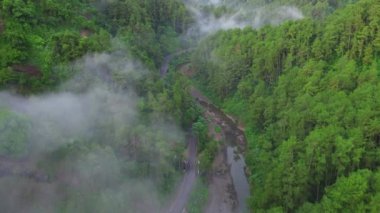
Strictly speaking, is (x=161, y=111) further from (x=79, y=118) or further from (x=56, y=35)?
(x=56, y=35)

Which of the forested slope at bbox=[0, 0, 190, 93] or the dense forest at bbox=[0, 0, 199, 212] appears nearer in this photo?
the dense forest at bbox=[0, 0, 199, 212]

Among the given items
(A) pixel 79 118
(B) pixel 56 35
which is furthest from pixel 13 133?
(B) pixel 56 35

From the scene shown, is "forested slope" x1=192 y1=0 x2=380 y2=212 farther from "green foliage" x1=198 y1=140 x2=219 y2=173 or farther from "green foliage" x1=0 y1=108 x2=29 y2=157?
"green foliage" x1=0 y1=108 x2=29 y2=157

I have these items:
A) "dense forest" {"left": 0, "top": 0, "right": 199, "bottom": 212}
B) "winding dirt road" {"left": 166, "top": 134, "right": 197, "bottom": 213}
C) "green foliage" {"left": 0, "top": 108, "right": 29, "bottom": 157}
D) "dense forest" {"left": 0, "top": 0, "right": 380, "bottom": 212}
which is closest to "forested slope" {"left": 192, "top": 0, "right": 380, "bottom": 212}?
"dense forest" {"left": 0, "top": 0, "right": 380, "bottom": 212}

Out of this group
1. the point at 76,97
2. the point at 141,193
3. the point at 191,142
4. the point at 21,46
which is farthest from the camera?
the point at 191,142

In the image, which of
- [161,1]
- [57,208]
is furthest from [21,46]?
[161,1]

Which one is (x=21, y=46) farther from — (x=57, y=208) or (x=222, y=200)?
(x=222, y=200)

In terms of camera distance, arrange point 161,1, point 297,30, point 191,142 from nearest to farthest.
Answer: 1. point 191,142
2. point 297,30
3. point 161,1

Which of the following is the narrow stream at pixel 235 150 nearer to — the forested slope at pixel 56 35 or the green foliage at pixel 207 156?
the green foliage at pixel 207 156
